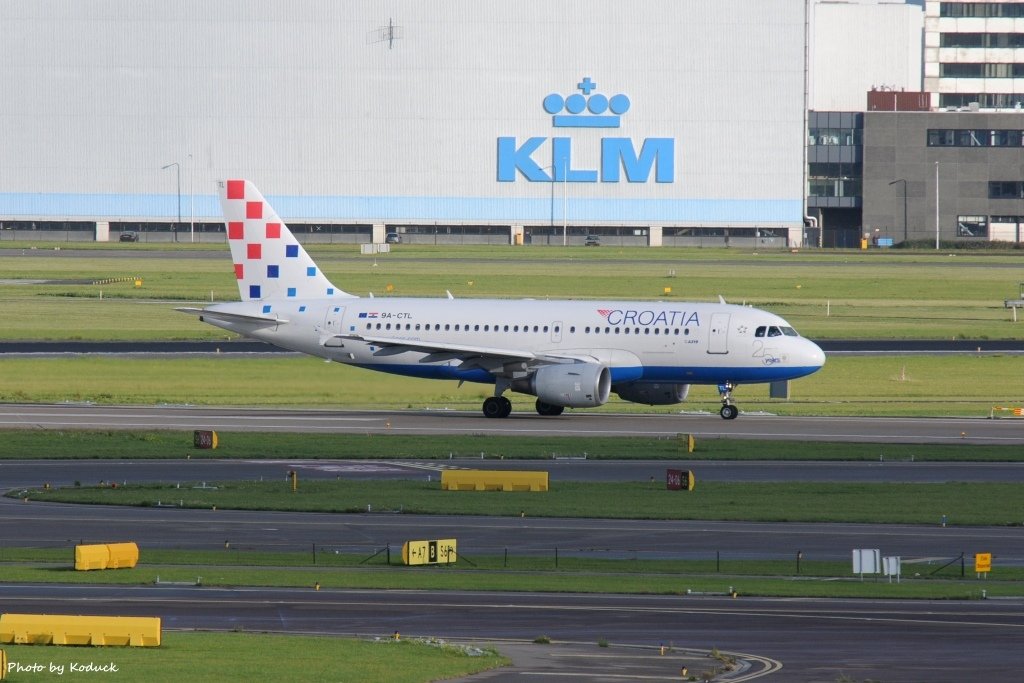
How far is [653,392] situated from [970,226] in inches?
4986

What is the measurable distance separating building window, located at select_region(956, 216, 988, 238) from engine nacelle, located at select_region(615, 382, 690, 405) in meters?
125

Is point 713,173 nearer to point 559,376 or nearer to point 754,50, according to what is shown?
point 754,50

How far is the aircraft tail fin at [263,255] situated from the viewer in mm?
65812

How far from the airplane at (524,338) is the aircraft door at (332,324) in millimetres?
42

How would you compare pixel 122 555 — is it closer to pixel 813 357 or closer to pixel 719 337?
pixel 719 337

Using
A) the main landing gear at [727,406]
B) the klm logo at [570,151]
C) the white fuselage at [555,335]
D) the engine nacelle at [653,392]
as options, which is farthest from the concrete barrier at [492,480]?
the klm logo at [570,151]

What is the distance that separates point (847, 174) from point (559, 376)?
136m

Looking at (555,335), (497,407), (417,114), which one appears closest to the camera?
(555,335)

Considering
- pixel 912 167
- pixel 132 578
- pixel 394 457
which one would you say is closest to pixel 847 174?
pixel 912 167

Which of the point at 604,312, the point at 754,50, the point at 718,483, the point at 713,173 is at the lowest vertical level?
the point at 718,483

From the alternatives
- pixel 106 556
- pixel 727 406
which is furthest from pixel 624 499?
pixel 727 406

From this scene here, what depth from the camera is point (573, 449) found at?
52.8 m

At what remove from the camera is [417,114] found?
595ft

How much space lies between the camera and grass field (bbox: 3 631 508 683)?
2169 cm
